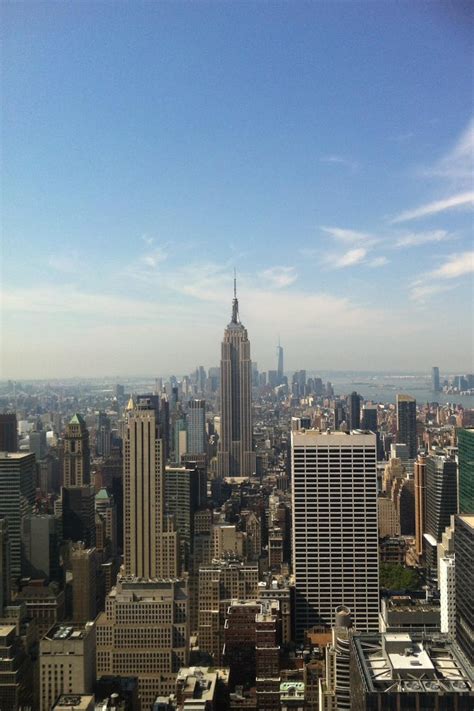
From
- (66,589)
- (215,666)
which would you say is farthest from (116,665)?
(66,589)

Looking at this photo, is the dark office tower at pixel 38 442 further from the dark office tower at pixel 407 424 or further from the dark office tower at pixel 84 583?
the dark office tower at pixel 407 424

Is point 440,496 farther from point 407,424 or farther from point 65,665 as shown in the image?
point 65,665

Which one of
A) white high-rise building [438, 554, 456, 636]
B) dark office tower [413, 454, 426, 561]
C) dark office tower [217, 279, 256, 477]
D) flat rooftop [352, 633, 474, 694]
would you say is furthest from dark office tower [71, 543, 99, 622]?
dark office tower [217, 279, 256, 477]

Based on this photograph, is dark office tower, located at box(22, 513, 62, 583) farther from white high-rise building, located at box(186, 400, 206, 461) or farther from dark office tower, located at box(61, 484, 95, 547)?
white high-rise building, located at box(186, 400, 206, 461)

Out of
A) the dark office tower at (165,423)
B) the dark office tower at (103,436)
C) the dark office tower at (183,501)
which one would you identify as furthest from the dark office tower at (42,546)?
the dark office tower at (165,423)

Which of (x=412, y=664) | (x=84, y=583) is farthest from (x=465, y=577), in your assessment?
(x=84, y=583)
